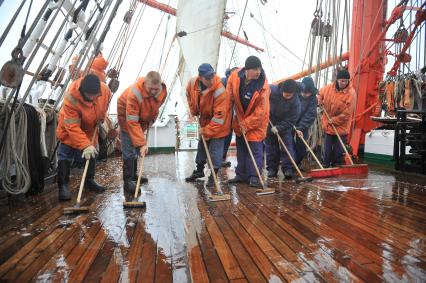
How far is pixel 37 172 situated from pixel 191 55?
6.62 metres

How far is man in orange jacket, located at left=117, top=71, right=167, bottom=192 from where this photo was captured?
12.2 ft

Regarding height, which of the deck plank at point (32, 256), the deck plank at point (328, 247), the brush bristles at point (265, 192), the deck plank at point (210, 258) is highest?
the brush bristles at point (265, 192)

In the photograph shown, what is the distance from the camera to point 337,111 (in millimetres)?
5500

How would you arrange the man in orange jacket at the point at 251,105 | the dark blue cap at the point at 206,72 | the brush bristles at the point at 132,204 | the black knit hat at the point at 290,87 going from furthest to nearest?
the black knit hat at the point at 290,87, the man in orange jacket at the point at 251,105, the dark blue cap at the point at 206,72, the brush bristles at the point at 132,204

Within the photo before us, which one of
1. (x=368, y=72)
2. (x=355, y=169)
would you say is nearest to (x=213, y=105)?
(x=355, y=169)

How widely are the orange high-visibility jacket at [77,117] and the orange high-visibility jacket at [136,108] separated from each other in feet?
0.94

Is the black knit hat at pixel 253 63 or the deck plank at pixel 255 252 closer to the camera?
the deck plank at pixel 255 252

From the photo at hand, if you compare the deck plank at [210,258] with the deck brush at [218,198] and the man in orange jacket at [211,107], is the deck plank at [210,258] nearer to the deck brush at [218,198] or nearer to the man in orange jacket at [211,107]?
the deck brush at [218,198]

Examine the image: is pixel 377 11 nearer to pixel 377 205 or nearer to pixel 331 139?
pixel 331 139

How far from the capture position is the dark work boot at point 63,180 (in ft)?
11.3

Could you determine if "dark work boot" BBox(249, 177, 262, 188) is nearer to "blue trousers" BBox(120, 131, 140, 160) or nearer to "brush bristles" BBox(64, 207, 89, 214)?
"blue trousers" BBox(120, 131, 140, 160)

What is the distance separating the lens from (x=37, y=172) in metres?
3.56

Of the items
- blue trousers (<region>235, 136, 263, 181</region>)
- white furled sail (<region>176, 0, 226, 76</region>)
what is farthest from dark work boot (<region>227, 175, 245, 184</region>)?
white furled sail (<region>176, 0, 226, 76</region>)

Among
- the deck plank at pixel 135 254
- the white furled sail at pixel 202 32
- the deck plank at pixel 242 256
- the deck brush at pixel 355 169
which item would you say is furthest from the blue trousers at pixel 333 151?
the white furled sail at pixel 202 32
